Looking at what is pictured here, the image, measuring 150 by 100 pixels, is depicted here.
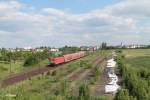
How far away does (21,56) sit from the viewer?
126 metres

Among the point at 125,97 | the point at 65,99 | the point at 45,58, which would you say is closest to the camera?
the point at 125,97

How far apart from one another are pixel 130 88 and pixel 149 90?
1.95 meters

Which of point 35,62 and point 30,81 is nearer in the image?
point 30,81

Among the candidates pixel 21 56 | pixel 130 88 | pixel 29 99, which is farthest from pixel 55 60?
pixel 29 99

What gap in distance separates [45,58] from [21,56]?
424 inches

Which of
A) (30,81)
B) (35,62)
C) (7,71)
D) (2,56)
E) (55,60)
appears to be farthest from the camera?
(2,56)

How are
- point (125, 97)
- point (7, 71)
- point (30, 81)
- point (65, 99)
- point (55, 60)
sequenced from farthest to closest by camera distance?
point (55, 60), point (7, 71), point (30, 81), point (65, 99), point (125, 97)

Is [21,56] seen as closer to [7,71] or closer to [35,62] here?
[35,62]

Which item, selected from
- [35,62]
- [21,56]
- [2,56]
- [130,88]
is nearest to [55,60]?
[35,62]

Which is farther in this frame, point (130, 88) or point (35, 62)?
point (35, 62)

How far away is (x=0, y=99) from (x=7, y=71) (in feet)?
153

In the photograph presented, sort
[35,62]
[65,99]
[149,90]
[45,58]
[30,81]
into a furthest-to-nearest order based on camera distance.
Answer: [45,58]
[35,62]
[30,81]
[149,90]
[65,99]

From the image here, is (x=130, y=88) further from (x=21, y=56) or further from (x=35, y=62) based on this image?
(x=21, y=56)

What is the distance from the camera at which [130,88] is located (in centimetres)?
2992
